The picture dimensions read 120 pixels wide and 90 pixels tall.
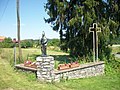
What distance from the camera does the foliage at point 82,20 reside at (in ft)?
70.3

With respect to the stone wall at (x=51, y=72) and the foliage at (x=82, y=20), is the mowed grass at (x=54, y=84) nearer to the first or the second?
the stone wall at (x=51, y=72)

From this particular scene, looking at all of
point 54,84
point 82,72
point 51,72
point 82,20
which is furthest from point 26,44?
point 54,84

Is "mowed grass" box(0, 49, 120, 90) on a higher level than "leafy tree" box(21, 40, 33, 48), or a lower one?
lower

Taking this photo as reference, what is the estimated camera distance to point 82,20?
21484 mm

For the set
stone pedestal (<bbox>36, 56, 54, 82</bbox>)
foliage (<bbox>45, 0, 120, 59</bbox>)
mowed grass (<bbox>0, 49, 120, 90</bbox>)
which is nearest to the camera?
mowed grass (<bbox>0, 49, 120, 90</bbox>)

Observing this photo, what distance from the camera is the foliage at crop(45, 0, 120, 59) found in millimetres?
21422

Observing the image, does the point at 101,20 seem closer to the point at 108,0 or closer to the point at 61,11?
the point at 108,0

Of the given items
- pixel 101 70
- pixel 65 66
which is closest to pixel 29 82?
pixel 65 66

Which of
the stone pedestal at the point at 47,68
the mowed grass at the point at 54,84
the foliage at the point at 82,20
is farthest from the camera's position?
the foliage at the point at 82,20

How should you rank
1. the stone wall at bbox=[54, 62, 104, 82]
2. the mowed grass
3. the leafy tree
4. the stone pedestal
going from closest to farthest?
1. the mowed grass
2. the stone pedestal
3. the stone wall at bbox=[54, 62, 104, 82]
4. the leafy tree

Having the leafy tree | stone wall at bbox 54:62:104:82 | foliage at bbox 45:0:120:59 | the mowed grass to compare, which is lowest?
the mowed grass

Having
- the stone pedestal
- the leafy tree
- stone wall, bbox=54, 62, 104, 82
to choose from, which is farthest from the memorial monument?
the leafy tree

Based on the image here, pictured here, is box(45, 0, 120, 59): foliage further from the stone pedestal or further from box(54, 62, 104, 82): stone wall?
the stone pedestal

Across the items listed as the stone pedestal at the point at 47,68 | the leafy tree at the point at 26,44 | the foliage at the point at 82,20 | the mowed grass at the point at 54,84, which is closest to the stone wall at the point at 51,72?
the stone pedestal at the point at 47,68
